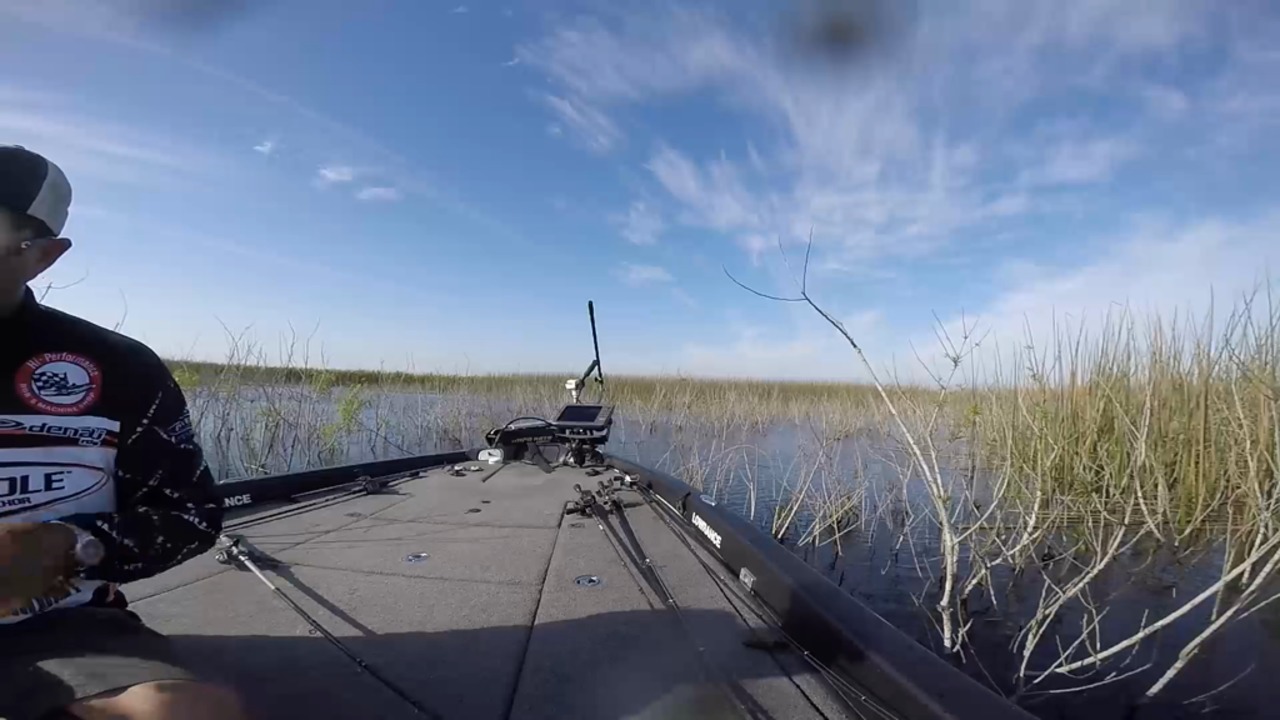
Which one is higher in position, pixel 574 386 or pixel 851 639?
pixel 574 386

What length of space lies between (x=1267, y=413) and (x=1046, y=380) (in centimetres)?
141

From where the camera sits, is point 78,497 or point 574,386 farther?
point 574,386

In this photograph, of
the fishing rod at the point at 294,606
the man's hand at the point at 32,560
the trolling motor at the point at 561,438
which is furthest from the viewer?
the trolling motor at the point at 561,438

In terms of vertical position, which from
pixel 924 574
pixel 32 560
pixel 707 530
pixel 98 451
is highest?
pixel 98 451

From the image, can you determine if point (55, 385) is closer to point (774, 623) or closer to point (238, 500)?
point (774, 623)

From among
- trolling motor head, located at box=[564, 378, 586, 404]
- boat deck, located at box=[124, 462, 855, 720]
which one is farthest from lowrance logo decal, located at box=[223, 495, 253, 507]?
trolling motor head, located at box=[564, 378, 586, 404]

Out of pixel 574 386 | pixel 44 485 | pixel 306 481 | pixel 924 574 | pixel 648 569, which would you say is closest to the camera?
pixel 44 485

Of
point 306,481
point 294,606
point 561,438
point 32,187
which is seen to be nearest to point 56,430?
point 32,187

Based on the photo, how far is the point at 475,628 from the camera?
5.64 ft

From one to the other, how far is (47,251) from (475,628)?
52.1 inches

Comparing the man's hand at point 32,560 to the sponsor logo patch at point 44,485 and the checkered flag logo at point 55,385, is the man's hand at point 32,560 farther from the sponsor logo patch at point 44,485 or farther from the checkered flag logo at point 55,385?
→ the checkered flag logo at point 55,385

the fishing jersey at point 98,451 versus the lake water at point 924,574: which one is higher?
the fishing jersey at point 98,451

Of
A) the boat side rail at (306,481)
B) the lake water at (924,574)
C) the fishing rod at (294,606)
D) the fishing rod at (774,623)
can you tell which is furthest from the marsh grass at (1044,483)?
the boat side rail at (306,481)

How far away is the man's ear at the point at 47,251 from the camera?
0.99 metres
